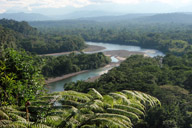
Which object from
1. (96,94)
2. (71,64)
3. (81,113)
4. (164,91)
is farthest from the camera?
(71,64)

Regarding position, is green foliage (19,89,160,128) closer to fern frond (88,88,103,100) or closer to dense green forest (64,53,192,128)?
fern frond (88,88,103,100)

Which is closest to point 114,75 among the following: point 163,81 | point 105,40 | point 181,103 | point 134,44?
point 163,81

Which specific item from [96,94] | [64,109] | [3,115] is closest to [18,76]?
[3,115]

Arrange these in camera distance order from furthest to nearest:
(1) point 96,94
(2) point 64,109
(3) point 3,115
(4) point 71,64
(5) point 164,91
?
(4) point 71,64
(5) point 164,91
(1) point 96,94
(2) point 64,109
(3) point 3,115

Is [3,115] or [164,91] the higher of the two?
[3,115]

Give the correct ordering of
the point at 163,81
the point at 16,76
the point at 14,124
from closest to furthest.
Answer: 1. the point at 14,124
2. the point at 16,76
3. the point at 163,81

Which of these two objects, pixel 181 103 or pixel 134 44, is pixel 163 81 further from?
pixel 134 44

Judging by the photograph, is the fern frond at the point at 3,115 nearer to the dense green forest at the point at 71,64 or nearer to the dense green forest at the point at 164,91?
the dense green forest at the point at 164,91

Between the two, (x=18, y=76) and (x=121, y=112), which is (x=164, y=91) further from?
(x=18, y=76)

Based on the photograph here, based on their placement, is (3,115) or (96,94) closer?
(3,115)
